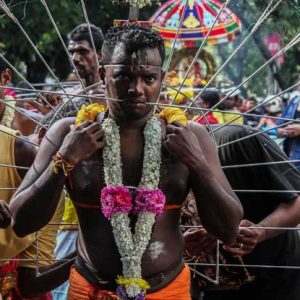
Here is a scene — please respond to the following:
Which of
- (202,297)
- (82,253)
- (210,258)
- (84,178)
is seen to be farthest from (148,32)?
(202,297)

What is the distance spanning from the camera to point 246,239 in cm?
438

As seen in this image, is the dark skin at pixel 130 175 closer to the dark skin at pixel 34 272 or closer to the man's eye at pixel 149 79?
the man's eye at pixel 149 79

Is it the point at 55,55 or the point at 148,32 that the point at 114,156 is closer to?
the point at 148,32

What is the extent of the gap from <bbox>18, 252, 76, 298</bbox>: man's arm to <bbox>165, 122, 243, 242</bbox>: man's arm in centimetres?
91

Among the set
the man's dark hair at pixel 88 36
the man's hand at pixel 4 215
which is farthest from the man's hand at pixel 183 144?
the man's dark hair at pixel 88 36

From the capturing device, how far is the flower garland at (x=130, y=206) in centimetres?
367

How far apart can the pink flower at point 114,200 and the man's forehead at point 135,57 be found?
49 cm

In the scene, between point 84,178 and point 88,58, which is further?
point 88,58

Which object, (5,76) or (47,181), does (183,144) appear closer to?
(47,181)

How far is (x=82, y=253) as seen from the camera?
3.85 m

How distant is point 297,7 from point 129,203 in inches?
58.8

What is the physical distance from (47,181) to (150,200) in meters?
0.41

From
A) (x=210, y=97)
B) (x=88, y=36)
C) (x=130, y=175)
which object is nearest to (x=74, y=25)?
(x=210, y=97)

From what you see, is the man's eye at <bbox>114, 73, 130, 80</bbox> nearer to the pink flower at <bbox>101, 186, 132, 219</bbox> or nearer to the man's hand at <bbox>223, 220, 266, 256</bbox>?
the pink flower at <bbox>101, 186, 132, 219</bbox>
